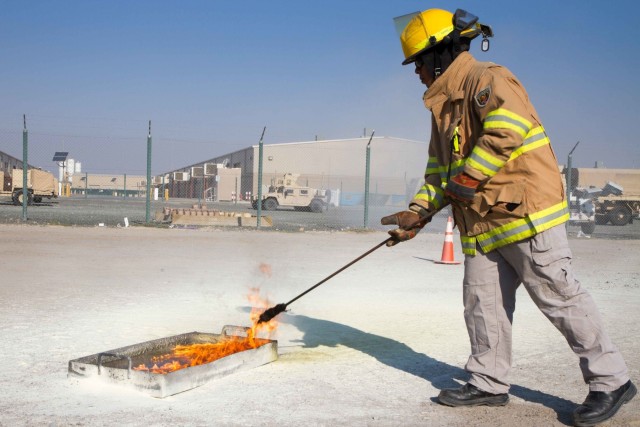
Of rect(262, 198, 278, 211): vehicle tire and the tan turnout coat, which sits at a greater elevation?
the tan turnout coat

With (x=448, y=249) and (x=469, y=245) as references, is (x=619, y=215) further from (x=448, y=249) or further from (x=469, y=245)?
(x=469, y=245)

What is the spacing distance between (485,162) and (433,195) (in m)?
0.67

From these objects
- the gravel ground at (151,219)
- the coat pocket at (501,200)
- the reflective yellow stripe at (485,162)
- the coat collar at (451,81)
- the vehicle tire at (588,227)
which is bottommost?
the gravel ground at (151,219)

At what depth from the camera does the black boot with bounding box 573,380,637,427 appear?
3281mm

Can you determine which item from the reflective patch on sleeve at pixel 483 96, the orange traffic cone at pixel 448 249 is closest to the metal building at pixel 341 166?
the orange traffic cone at pixel 448 249

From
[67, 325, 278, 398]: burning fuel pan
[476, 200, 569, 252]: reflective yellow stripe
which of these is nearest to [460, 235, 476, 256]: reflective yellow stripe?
[476, 200, 569, 252]: reflective yellow stripe

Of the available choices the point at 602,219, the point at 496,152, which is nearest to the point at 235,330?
the point at 496,152

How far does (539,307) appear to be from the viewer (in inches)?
137

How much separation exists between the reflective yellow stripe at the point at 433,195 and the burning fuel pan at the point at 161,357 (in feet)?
4.72

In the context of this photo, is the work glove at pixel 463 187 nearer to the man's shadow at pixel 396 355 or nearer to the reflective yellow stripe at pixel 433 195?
the reflective yellow stripe at pixel 433 195

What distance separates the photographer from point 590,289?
8.29 metres

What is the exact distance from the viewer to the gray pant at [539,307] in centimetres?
335

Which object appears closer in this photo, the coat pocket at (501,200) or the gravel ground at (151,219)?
the coat pocket at (501,200)

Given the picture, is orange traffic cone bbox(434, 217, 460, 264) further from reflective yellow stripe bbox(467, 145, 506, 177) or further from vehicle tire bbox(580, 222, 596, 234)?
vehicle tire bbox(580, 222, 596, 234)
